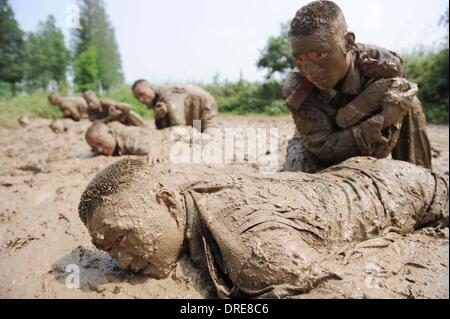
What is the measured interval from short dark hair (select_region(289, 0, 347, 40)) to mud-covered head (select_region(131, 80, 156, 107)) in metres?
4.44

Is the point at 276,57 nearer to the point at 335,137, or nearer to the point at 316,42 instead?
the point at 335,137

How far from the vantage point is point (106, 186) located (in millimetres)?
2125

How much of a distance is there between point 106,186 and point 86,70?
19546 millimetres

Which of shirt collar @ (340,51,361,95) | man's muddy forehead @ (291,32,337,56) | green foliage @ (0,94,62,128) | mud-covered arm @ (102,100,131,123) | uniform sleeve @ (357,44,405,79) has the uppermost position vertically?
man's muddy forehead @ (291,32,337,56)

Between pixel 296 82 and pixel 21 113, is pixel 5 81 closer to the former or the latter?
pixel 21 113

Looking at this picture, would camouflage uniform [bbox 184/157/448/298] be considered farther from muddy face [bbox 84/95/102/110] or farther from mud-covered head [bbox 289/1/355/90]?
muddy face [bbox 84/95/102/110]

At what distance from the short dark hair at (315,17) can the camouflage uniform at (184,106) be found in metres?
4.04

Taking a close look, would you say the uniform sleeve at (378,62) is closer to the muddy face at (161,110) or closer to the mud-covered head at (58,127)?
→ the muddy face at (161,110)

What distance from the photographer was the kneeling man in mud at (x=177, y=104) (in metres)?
6.83

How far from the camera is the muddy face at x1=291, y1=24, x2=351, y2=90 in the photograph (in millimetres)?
2987

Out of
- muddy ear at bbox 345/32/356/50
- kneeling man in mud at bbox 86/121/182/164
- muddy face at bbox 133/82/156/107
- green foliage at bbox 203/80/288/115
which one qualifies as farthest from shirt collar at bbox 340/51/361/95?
green foliage at bbox 203/80/288/115

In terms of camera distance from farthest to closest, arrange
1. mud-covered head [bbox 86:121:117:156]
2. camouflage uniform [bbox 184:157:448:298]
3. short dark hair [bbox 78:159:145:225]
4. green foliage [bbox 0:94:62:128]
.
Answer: green foliage [bbox 0:94:62:128] < mud-covered head [bbox 86:121:117:156] < short dark hair [bbox 78:159:145:225] < camouflage uniform [bbox 184:157:448:298]

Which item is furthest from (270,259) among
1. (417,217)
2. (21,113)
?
(21,113)

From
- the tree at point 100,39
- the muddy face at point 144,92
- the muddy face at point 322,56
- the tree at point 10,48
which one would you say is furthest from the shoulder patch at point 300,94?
the tree at point 100,39
